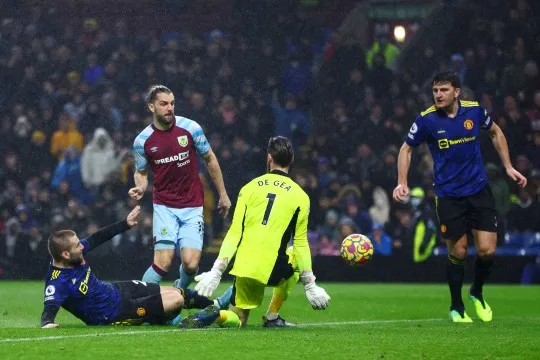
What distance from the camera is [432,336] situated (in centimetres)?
821

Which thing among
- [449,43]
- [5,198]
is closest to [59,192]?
[5,198]

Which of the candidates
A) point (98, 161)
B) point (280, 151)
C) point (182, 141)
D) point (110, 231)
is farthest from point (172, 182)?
point (98, 161)

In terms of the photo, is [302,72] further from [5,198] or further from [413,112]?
[5,198]

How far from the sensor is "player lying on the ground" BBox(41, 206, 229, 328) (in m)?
9.02

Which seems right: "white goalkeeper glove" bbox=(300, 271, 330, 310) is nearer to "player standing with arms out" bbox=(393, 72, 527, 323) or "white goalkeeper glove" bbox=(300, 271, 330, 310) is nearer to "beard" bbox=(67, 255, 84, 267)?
"beard" bbox=(67, 255, 84, 267)

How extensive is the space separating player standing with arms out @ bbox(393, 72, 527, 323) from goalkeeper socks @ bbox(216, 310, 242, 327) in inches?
83.3

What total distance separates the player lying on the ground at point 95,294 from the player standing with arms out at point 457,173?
86.2 inches

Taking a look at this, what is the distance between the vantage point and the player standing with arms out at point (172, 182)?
33.7 ft

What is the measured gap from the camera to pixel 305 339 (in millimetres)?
7914

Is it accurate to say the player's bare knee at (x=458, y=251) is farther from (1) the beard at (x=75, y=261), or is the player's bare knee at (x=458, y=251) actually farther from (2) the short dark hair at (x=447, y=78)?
(1) the beard at (x=75, y=261)

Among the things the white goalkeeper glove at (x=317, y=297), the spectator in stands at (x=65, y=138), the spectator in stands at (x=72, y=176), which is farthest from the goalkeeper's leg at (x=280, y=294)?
the spectator in stands at (x=65, y=138)

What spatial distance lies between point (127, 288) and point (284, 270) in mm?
1456

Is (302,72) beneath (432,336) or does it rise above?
above

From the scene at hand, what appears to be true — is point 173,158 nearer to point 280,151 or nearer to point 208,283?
point 280,151
